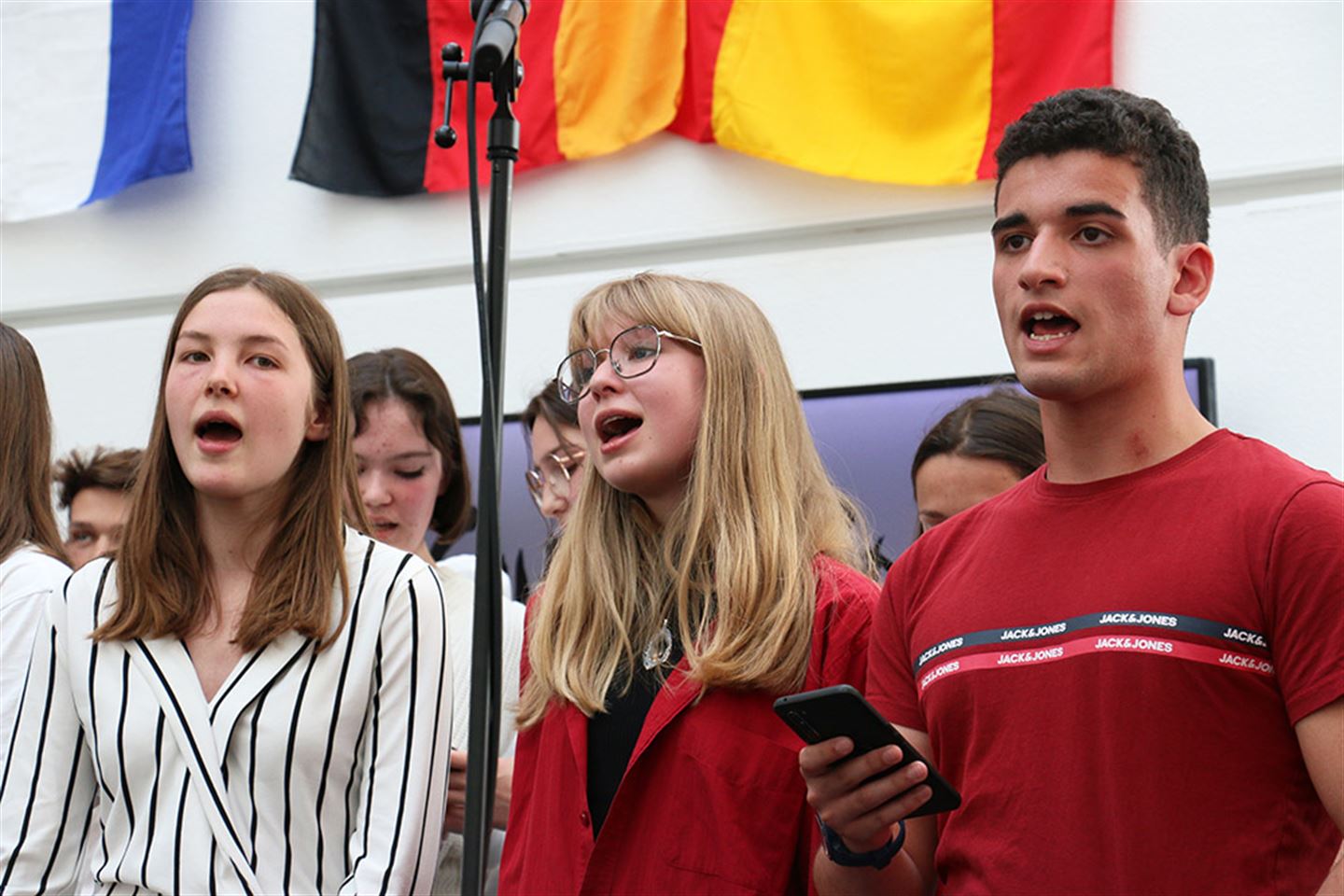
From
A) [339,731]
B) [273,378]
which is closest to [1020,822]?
[339,731]

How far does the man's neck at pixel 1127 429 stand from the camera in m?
2.01

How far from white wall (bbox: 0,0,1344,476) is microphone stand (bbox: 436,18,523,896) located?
2.90 metres

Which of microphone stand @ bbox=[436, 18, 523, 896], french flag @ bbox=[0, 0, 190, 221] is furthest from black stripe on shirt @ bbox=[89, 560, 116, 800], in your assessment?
french flag @ bbox=[0, 0, 190, 221]

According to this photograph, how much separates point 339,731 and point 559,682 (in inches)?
12.9

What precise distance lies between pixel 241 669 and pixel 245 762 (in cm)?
14

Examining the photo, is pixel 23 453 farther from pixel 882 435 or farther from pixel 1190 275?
pixel 882 435

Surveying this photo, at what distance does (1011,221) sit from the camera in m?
2.09

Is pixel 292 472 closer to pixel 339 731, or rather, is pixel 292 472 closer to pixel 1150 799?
pixel 339 731

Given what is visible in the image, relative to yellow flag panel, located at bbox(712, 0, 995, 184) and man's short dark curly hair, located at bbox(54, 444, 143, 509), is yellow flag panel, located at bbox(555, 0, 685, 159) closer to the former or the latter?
yellow flag panel, located at bbox(712, 0, 995, 184)

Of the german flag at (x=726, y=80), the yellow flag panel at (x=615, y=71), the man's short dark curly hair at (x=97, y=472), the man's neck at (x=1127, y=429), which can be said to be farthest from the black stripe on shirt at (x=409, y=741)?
the yellow flag panel at (x=615, y=71)

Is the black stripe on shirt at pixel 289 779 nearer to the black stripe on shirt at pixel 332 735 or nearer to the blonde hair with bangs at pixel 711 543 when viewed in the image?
the black stripe on shirt at pixel 332 735

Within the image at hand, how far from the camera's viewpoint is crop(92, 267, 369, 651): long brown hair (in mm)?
2574

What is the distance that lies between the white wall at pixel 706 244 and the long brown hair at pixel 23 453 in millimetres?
2113

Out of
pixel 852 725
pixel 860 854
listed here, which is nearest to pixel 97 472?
pixel 860 854
